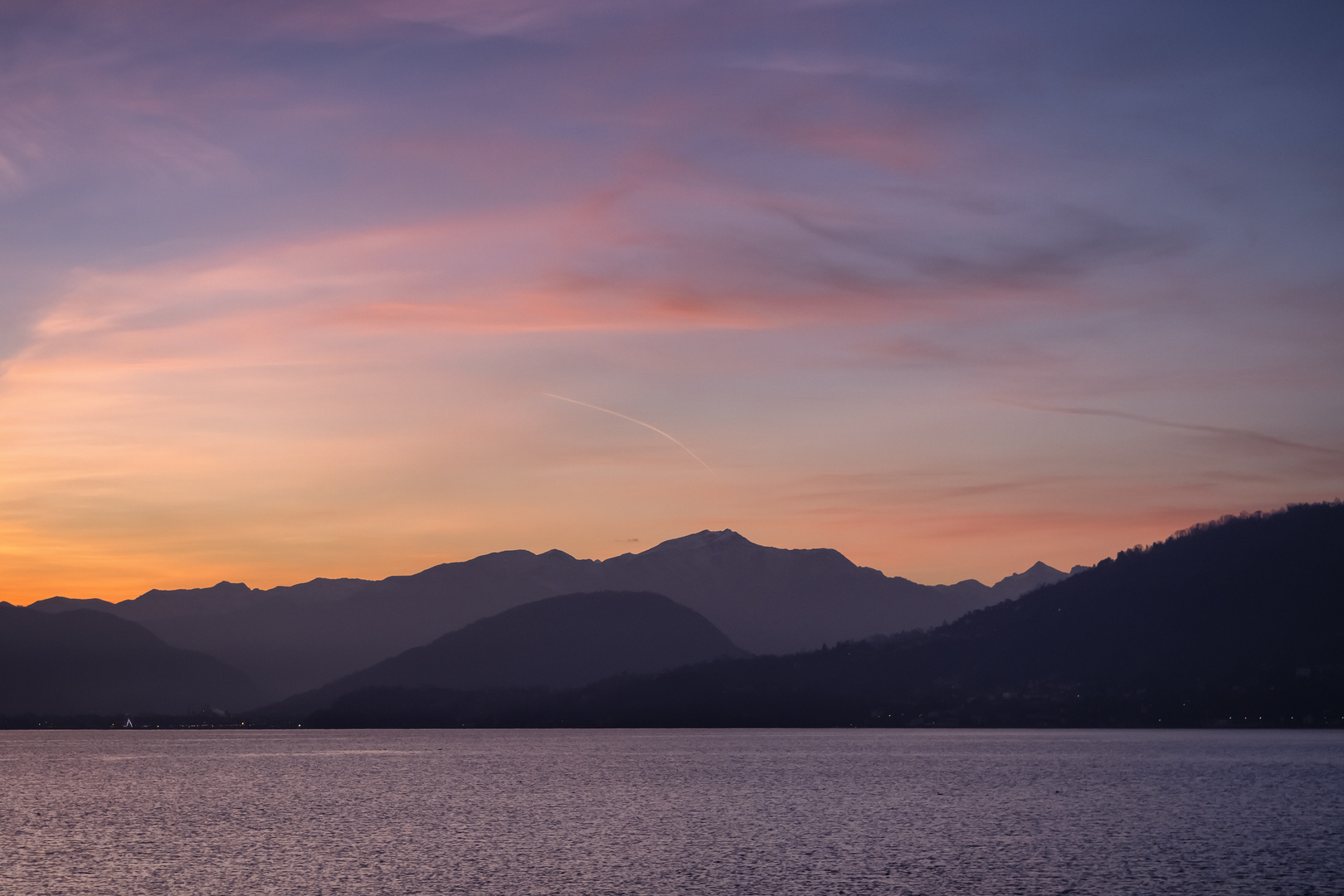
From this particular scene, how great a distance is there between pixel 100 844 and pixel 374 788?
7917 centimetres

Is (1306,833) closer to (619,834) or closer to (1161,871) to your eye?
(1161,871)

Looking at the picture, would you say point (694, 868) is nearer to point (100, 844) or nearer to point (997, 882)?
point (997, 882)

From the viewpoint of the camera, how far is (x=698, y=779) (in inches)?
7756

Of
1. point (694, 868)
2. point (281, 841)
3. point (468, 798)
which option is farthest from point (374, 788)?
point (694, 868)

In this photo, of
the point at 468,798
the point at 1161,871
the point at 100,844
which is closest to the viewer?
the point at 1161,871

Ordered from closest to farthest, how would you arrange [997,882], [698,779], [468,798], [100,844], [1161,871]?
[997,882]
[1161,871]
[100,844]
[468,798]
[698,779]

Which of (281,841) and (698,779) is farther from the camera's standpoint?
(698,779)

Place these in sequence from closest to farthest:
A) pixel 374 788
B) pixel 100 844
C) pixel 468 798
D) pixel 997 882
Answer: pixel 997 882
pixel 100 844
pixel 468 798
pixel 374 788

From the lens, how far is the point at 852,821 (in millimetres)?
121500

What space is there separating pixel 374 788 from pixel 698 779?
49723 millimetres

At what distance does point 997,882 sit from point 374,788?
405ft

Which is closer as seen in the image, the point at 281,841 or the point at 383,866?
the point at 383,866

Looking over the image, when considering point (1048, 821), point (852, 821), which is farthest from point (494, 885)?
point (1048, 821)

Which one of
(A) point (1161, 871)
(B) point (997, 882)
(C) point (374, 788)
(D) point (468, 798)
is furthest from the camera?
(C) point (374, 788)
